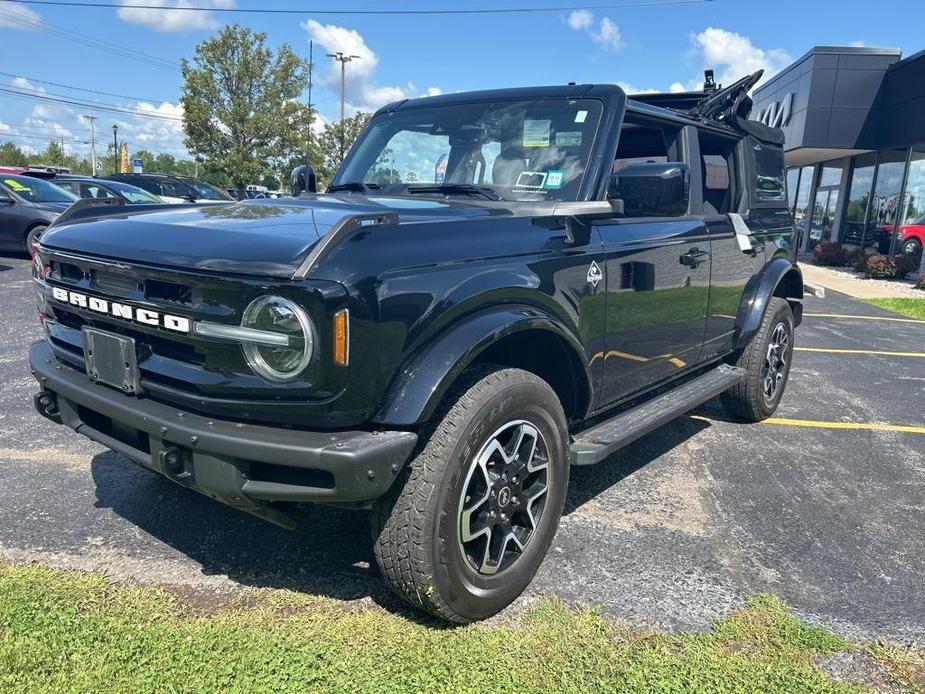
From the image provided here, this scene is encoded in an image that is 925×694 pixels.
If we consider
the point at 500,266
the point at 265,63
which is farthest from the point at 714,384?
the point at 265,63

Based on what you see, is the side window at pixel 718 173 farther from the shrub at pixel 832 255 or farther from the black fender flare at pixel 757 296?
the shrub at pixel 832 255

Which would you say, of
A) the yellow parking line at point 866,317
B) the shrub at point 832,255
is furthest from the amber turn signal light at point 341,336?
the shrub at point 832,255

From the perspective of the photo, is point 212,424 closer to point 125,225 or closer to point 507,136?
point 125,225

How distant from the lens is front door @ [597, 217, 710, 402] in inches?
132

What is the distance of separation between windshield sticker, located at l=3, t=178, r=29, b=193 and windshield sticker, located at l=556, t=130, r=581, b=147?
12736 mm

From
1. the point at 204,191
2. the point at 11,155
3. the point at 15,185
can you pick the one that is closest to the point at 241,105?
the point at 204,191

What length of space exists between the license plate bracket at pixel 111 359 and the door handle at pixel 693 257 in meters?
2.76

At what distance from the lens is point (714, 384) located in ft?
14.4

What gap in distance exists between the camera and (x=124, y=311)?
2539mm

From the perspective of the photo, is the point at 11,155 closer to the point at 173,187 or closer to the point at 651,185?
the point at 173,187

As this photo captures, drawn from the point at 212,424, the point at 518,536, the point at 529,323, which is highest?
the point at 529,323

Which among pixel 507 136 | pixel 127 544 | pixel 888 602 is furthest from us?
pixel 507 136

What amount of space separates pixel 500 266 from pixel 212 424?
115cm

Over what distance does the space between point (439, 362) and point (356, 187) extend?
187 centimetres
